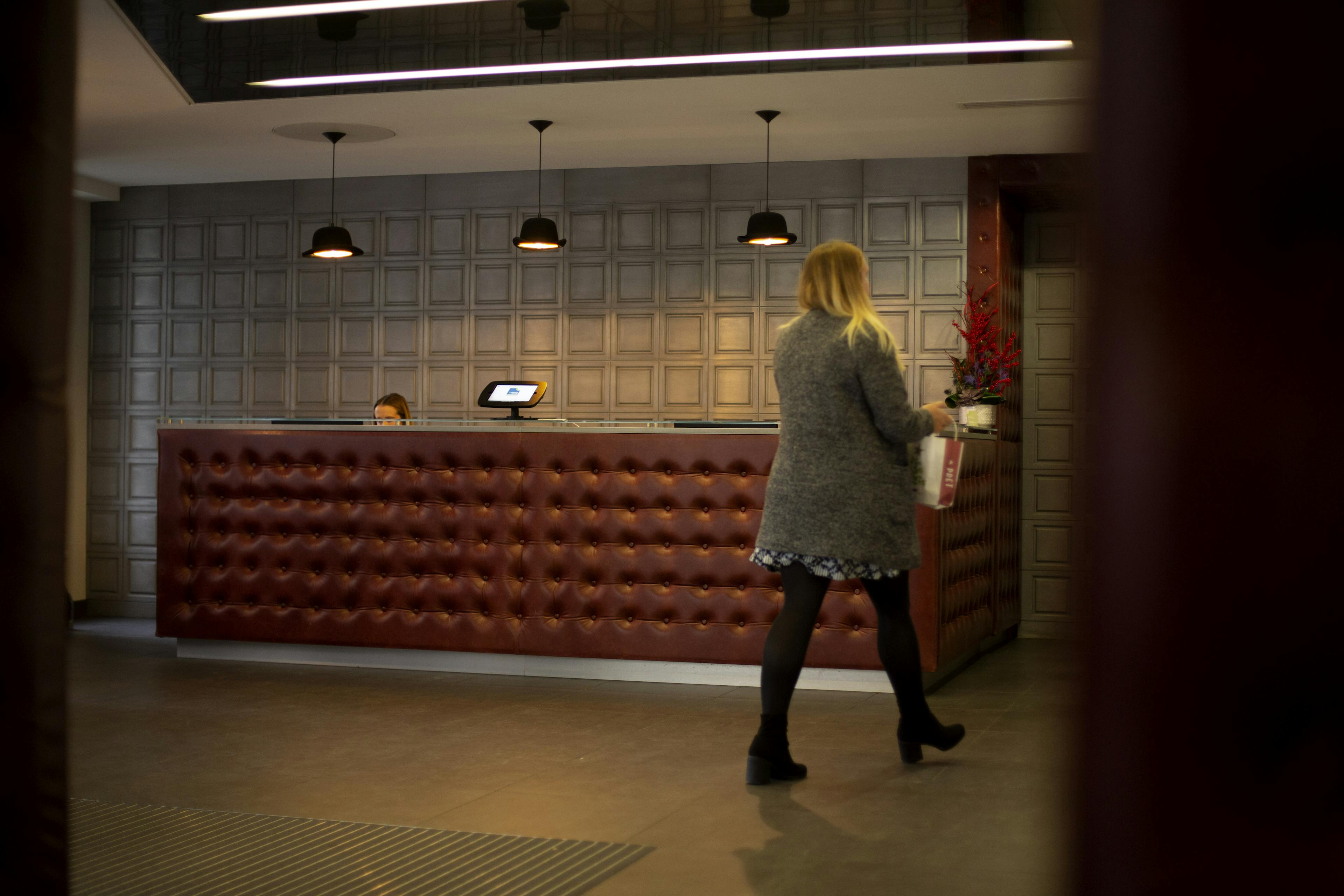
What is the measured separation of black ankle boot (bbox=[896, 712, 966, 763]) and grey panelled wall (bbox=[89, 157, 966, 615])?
4.26 m

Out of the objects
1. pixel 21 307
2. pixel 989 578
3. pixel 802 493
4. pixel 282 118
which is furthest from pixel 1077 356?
pixel 282 118

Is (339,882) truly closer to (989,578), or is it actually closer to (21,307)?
(21,307)

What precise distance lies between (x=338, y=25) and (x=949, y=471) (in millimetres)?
4042

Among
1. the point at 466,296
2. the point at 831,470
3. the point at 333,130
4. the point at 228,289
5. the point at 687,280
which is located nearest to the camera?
the point at 831,470

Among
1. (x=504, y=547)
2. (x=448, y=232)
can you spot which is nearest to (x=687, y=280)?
(x=448, y=232)

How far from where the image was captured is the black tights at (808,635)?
122 inches

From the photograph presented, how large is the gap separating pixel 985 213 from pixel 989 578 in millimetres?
2505

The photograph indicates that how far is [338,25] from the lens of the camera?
5688 millimetres

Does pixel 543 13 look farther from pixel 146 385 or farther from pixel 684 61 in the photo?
pixel 146 385

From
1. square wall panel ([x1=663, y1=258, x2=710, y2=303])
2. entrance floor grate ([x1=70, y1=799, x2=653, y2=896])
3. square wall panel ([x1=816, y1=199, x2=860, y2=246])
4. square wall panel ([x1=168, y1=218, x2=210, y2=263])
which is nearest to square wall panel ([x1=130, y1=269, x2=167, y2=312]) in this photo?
square wall panel ([x1=168, y1=218, x2=210, y2=263])

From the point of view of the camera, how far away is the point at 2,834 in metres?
0.77

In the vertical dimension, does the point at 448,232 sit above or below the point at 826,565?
above

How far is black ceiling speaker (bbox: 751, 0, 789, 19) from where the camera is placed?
17.9ft

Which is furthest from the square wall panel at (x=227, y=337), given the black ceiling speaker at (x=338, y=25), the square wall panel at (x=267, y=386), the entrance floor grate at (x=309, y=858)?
the entrance floor grate at (x=309, y=858)
